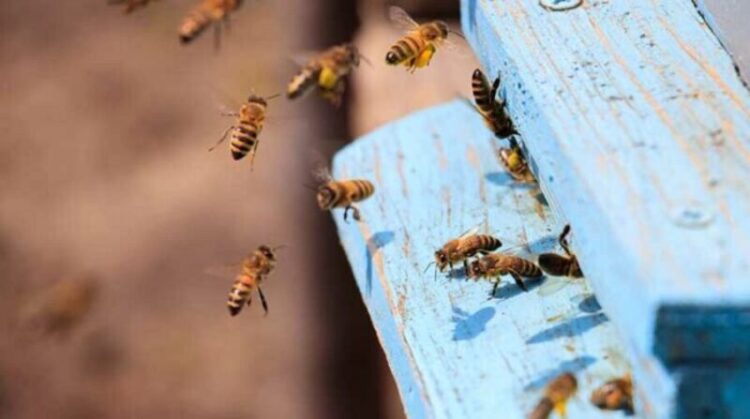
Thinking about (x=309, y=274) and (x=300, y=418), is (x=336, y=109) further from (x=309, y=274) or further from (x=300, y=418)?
(x=300, y=418)

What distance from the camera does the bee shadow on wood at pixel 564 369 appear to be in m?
2.33

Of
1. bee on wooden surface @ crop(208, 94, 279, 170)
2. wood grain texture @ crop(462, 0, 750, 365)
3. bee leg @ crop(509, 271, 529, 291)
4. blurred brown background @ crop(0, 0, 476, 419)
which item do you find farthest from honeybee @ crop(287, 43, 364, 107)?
bee leg @ crop(509, 271, 529, 291)

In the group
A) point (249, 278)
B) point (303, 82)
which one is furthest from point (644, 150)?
point (303, 82)

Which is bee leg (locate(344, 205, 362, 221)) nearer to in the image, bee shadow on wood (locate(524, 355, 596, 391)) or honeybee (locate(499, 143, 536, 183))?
honeybee (locate(499, 143, 536, 183))

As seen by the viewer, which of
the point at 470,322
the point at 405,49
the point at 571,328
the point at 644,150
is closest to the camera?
the point at 644,150

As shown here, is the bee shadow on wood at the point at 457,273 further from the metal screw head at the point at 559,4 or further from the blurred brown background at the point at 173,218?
the blurred brown background at the point at 173,218

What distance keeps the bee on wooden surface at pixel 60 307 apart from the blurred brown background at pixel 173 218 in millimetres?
56

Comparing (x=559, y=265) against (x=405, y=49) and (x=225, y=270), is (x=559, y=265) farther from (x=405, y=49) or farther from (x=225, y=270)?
(x=225, y=270)

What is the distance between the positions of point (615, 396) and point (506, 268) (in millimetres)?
499

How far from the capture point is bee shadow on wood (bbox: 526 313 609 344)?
8.05ft

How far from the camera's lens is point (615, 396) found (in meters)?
2.21

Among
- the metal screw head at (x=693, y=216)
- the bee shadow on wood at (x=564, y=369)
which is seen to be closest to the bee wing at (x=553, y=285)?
the bee shadow on wood at (x=564, y=369)

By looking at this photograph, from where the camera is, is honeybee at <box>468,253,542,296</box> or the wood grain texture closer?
the wood grain texture

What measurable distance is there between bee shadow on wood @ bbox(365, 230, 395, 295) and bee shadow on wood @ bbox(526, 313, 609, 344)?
0.59m
